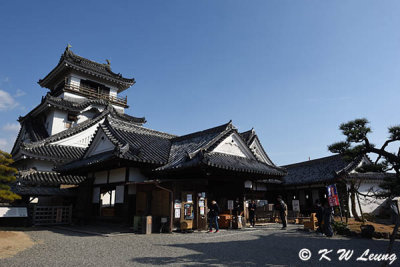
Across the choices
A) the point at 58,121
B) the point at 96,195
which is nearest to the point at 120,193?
the point at 96,195

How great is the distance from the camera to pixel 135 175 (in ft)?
50.5

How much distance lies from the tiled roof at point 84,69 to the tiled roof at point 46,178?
15.0 metres

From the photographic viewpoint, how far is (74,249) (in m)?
8.81

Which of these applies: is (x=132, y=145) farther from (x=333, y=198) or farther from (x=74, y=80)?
(x=74, y=80)

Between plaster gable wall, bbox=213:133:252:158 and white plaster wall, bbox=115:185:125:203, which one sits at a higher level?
plaster gable wall, bbox=213:133:252:158

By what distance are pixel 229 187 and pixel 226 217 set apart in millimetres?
2451

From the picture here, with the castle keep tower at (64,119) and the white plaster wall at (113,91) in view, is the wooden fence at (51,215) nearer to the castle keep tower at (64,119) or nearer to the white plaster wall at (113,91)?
the castle keep tower at (64,119)

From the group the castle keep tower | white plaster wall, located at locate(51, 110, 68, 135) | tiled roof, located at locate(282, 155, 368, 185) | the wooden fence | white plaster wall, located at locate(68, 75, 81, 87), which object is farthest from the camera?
white plaster wall, located at locate(68, 75, 81, 87)

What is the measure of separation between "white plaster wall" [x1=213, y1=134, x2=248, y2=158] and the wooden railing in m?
21.1

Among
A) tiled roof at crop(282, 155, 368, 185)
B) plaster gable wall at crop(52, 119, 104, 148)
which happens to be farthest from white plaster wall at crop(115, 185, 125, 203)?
tiled roof at crop(282, 155, 368, 185)

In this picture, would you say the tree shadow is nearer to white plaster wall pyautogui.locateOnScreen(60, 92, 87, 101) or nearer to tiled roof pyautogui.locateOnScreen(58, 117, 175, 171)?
tiled roof pyautogui.locateOnScreen(58, 117, 175, 171)

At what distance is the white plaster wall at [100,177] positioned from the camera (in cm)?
1711

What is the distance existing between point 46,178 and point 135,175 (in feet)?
28.5

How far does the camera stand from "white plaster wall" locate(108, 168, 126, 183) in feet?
50.9
